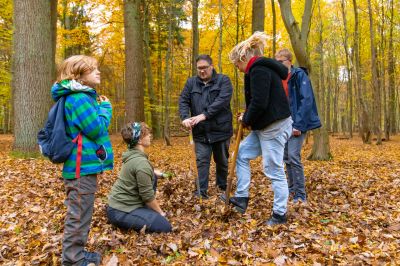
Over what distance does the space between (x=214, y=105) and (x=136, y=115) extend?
21.7 ft

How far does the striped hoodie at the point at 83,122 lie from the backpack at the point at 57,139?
0.15 feet

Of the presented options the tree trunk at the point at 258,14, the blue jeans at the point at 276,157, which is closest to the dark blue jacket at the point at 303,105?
the blue jeans at the point at 276,157

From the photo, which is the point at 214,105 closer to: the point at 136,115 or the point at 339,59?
the point at 136,115

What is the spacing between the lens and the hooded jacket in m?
3.90

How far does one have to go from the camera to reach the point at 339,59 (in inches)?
1427

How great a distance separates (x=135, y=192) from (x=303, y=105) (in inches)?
111

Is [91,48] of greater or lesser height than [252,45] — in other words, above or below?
above

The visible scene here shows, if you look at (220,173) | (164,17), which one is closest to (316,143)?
(220,173)

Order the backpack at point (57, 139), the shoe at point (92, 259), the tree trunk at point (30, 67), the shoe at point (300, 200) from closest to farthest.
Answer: the backpack at point (57, 139), the shoe at point (92, 259), the shoe at point (300, 200), the tree trunk at point (30, 67)

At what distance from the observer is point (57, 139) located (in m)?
2.80

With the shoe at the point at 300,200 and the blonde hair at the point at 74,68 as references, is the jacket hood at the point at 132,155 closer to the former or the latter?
the blonde hair at the point at 74,68

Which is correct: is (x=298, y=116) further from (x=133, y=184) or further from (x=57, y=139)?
(x=57, y=139)

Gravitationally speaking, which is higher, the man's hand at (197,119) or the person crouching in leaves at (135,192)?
the man's hand at (197,119)

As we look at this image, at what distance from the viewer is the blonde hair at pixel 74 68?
9.70 ft
